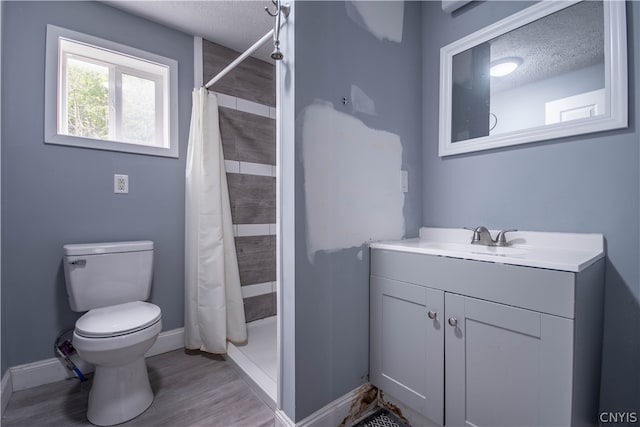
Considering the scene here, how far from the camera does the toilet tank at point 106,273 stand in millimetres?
1530

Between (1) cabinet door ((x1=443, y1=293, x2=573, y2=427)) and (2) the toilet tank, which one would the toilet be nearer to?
(2) the toilet tank

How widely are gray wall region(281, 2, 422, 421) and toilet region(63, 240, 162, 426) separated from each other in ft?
2.45

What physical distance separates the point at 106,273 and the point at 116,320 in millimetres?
360

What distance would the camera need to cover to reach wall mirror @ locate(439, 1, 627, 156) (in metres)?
1.13

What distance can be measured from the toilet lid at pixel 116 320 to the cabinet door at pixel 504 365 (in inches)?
55.2

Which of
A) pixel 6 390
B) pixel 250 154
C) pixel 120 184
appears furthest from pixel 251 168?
pixel 6 390

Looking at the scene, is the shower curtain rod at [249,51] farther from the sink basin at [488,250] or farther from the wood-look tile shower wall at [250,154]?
the sink basin at [488,250]

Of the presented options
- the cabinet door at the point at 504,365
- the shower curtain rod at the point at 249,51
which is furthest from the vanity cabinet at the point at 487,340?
the shower curtain rod at the point at 249,51

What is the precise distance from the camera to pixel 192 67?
209cm

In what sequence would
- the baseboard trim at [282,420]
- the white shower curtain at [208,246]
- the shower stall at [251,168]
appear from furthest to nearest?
the shower stall at [251,168], the white shower curtain at [208,246], the baseboard trim at [282,420]

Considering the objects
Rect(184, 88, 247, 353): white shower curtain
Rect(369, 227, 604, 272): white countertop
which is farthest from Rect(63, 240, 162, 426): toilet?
Rect(369, 227, 604, 272): white countertop

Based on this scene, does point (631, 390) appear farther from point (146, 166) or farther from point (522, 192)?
point (146, 166)

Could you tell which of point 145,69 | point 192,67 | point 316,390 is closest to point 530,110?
point 316,390

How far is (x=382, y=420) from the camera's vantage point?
1364mm
